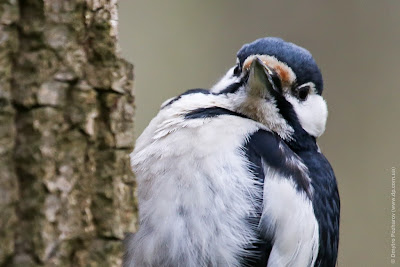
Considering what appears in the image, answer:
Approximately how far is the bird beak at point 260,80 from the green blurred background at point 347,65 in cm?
244

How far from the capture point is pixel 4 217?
5.51 ft

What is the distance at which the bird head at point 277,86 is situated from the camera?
101 inches

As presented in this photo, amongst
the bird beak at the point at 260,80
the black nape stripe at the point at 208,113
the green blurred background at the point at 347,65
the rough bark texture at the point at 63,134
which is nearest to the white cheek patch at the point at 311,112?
the bird beak at the point at 260,80

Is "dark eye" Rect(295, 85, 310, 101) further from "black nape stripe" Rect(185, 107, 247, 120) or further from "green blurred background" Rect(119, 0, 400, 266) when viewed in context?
"green blurred background" Rect(119, 0, 400, 266)

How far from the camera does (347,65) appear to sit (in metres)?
5.46

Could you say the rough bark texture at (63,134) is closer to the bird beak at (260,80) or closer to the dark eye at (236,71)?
the bird beak at (260,80)

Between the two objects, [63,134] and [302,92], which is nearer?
[63,134]

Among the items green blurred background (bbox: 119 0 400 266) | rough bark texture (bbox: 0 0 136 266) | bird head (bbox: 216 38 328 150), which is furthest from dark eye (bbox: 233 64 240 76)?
green blurred background (bbox: 119 0 400 266)

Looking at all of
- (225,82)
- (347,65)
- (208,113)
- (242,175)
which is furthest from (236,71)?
(347,65)

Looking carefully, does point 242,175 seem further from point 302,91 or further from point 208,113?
point 302,91

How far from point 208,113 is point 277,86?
0.94ft

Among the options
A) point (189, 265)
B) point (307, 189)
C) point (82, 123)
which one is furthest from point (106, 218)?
point (307, 189)

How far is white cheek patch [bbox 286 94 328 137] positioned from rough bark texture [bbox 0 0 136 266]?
0.89 metres

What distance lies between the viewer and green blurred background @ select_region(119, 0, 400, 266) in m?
5.12
